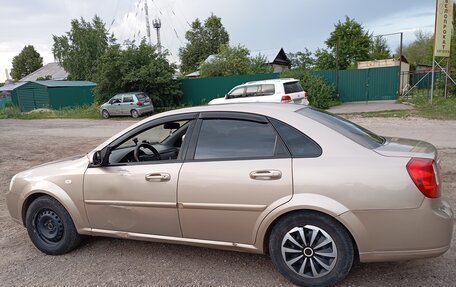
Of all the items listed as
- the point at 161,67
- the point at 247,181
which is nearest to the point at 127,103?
the point at 161,67

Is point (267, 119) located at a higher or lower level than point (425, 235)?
higher

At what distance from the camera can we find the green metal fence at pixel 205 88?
24.8 meters

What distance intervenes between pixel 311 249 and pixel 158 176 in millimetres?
1440

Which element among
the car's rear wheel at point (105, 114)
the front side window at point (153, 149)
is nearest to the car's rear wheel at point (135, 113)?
the car's rear wheel at point (105, 114)

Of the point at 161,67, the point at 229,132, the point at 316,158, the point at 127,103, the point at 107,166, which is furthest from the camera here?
the point at 161,67

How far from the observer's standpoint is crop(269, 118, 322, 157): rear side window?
9.34 ft

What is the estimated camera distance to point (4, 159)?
9.41 meters

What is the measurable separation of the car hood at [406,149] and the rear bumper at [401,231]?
0.36m

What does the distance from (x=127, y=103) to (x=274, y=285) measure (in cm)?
2024

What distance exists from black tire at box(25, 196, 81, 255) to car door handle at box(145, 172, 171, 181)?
3.66ft

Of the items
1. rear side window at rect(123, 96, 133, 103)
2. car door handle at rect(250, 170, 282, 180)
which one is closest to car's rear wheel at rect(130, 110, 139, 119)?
rear side window at rect(123, 96, 133, 103)

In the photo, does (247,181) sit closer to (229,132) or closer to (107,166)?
(229,132)

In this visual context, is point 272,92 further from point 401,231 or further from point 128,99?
point 401,231

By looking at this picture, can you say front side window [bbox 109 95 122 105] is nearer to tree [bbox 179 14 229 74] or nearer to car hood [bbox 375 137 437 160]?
car hood [bbox 375 137 437 160]
